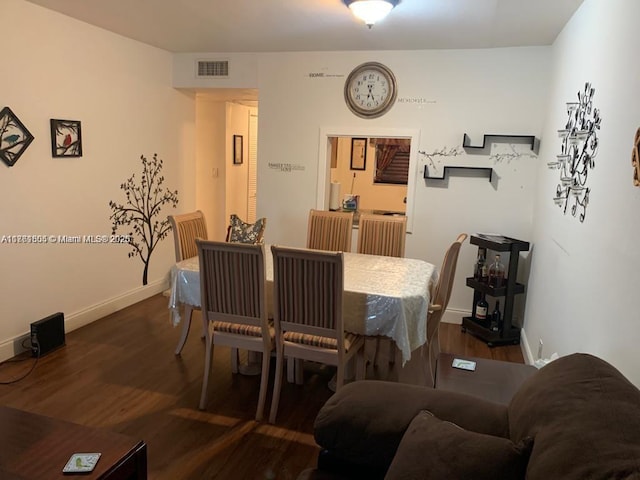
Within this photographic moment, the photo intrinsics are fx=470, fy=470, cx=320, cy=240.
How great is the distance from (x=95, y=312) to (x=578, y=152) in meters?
3.91

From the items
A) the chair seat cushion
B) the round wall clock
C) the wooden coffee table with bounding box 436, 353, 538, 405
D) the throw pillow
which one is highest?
the round wall clock

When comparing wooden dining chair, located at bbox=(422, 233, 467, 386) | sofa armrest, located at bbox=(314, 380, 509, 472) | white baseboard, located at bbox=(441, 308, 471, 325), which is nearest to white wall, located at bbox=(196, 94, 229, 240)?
white baseboard, located at bbox=(441, 308, 471, 325)

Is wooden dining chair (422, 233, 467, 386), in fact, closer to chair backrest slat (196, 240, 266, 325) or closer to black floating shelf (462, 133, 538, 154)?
chair backrest slat (196, 240, 266, 325)

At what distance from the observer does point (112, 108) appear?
414 centimetres

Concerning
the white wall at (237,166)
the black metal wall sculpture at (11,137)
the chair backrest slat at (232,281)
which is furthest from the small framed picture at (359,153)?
the chair backrest slat at (232,281)

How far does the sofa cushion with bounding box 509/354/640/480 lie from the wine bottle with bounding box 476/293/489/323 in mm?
2636

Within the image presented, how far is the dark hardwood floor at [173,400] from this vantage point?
2361 mm

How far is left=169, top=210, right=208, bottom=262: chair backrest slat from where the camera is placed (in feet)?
11.3

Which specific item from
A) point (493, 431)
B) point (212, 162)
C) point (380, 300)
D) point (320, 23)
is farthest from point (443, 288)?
point (212, 162)

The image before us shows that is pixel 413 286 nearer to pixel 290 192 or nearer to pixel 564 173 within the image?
pixel 564 173

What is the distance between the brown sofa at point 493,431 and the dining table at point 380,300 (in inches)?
35.8

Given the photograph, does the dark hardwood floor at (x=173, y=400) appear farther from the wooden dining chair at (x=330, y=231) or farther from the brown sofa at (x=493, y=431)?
the wooden dining chair at (x=330, y=231)

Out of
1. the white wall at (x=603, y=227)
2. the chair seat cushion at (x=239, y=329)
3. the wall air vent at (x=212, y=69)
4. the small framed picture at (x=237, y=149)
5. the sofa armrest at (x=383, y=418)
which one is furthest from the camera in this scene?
the small framed picture at (x=237, y=149)

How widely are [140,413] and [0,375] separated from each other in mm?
1130
